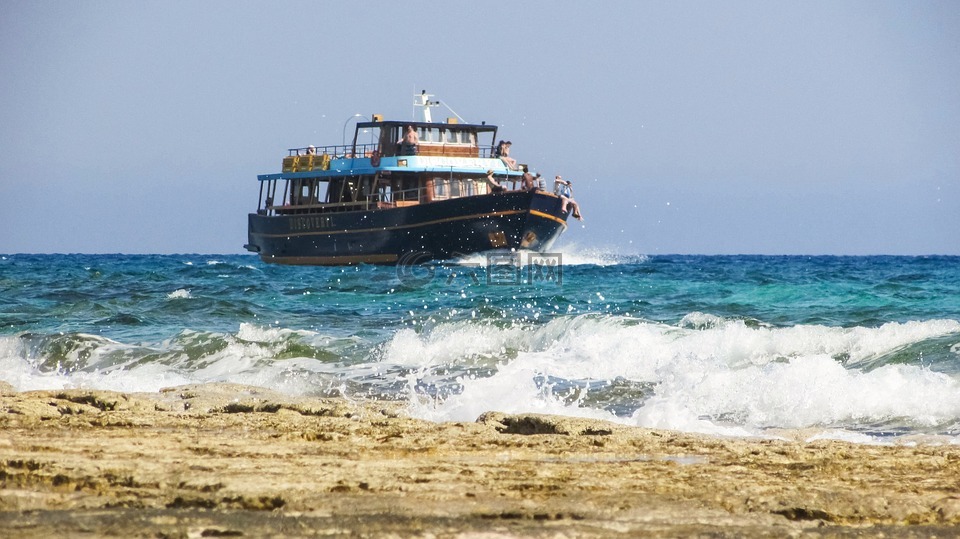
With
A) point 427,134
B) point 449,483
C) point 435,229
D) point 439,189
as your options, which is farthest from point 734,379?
point 427,134

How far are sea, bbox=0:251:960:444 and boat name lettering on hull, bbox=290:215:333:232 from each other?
47.6ft

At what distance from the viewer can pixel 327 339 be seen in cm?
1401

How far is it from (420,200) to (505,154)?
12.2ft

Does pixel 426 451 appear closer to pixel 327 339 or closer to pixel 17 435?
pixel 17 435

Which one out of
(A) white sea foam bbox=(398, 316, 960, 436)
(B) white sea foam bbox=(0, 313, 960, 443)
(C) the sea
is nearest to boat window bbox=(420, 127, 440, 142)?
(C) the sea

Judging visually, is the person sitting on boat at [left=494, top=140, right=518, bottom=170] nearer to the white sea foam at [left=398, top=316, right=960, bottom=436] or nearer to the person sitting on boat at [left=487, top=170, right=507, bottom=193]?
the person sitting on boat at [left=487, top=170, right=507, bottom=193]

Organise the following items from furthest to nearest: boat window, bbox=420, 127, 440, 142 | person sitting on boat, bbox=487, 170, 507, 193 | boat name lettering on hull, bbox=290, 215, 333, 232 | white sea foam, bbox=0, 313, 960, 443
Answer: boat name lettering on hull, bbox=290, 215, 333, 232
boat window, bbox=420, 127, 440, 142
person sitting on boat, bbox=487, 170, 507, 193
white sea foam, bbox=0, 313, 960, 443

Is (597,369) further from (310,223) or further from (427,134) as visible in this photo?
(310,223)

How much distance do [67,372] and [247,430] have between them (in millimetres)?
6607

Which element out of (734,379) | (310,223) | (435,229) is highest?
(310,223)

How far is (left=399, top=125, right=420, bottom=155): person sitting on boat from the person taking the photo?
35.6 metres

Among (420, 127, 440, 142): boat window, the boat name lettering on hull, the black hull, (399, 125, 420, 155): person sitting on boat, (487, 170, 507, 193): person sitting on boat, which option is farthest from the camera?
the boat name lettering on hull

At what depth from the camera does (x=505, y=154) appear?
1486 inches

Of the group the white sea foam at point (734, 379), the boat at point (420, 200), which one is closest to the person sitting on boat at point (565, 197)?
the boat at point (420, 200)
